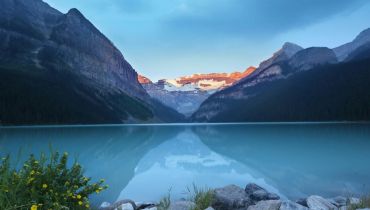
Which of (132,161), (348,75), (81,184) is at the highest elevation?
(348,75)

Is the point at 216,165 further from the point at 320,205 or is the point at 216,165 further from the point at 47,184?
the point at 47,184

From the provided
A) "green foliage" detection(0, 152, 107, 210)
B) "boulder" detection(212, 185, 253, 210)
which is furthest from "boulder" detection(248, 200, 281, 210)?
"green foliage" detection(0, 152, 107, 210)

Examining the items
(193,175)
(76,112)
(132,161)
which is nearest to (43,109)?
(76,112)

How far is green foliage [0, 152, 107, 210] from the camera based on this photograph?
295 inches

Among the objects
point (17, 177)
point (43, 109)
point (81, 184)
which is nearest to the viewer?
point (17, 177)

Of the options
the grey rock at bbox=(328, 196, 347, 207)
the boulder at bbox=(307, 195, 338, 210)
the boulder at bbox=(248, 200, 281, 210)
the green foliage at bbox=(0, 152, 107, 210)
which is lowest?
the grey rock at bbox=(328, 196, 347, 207)

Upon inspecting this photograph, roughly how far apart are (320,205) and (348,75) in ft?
666

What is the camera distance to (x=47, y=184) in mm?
8266

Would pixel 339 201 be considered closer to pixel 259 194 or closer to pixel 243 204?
pixel 259 194

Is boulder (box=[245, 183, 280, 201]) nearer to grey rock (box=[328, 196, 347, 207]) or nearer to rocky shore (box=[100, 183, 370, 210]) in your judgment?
rocky shore (box=[100, 183, 370, 210])

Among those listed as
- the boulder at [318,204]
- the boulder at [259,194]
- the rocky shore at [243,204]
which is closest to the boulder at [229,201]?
the rocky shore at [243,204]

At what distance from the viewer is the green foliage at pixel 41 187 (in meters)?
7.50

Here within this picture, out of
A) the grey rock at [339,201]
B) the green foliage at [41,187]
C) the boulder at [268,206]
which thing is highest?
the green foliage at [41,187]

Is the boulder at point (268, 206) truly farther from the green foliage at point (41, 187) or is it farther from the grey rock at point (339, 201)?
the green foliage at point (41, 187)
